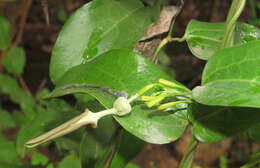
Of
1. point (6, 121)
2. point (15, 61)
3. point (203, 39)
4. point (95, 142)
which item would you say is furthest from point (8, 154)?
point (203, 39)

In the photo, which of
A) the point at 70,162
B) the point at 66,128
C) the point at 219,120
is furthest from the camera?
the point at 70,162

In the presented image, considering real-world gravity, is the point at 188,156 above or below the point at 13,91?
above

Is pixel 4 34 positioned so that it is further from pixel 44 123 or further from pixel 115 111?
pixel 115 111

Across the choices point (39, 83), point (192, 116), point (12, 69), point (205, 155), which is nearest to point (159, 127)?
point (192, 116)

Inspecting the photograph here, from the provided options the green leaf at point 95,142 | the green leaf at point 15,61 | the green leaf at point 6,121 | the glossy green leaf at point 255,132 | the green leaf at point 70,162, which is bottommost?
the green leaf at point 6,121

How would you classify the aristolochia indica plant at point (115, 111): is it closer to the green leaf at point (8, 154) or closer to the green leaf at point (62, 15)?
the green leaf at point (8, 154)

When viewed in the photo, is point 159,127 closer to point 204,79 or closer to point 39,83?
point 204,79

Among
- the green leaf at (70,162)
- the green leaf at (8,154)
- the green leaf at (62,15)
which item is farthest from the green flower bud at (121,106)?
the green leaf at (62,15)

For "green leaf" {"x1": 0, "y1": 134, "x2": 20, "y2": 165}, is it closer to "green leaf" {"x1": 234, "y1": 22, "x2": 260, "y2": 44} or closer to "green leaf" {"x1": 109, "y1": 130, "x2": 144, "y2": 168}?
"green leaf" {"x1": 109, "y1": 130, "x2": 144, "y2": 168}

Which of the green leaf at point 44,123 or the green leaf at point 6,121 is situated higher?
the green leaf at point 44,123
